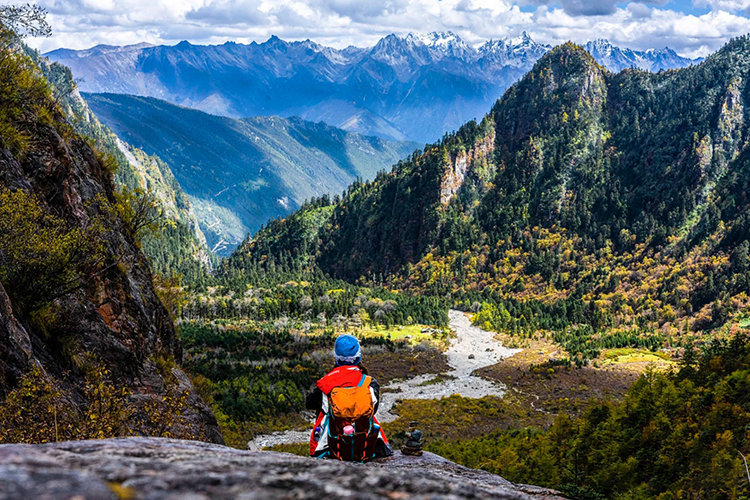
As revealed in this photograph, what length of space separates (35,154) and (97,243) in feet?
24.1

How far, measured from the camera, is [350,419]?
970 centimetres

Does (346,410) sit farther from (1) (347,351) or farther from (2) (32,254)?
(2) (32,254)

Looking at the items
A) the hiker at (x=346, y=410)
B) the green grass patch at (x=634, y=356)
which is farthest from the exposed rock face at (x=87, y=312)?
the green grass patch at (x=634, y=356)

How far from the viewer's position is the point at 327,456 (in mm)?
9875

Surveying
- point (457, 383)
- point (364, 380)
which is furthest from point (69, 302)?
point (457, 383)

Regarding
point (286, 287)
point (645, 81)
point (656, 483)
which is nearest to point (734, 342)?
point (656, 483)

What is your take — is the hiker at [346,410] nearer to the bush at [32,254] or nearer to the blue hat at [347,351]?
the blue hat at [347,351]

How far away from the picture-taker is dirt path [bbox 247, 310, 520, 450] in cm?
6094

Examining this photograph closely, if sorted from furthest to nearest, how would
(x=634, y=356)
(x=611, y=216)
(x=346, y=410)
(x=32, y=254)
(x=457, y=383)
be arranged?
(x=611, y=216) → (x=634, y=356) → (x=457, y=383) → (x=32, y=254) → (x=346, y=410)

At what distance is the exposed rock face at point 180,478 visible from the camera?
357 cm

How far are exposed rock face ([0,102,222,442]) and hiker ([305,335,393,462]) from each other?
32.1 ft

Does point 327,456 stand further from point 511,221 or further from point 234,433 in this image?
point 511,221

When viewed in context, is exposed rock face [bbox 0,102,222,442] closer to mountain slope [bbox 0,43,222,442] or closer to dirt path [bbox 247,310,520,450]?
mountain slope [bbox 0,43,222,442]

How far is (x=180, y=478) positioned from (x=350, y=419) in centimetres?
597
